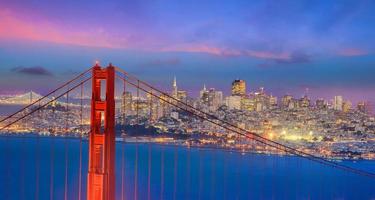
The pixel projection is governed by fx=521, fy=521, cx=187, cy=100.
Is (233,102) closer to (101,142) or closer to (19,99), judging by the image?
(19,99)

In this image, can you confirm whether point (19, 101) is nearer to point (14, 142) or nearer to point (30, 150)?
point (30, 150)

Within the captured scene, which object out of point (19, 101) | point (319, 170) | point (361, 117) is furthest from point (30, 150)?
point (361, 117)

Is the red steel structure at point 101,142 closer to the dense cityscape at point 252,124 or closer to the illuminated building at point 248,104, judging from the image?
the dense cityscape at point 252,124

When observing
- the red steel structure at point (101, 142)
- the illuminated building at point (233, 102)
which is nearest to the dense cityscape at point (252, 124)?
the illuminated building at point (233, 102)

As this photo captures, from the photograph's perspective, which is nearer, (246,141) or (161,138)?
(161,138)

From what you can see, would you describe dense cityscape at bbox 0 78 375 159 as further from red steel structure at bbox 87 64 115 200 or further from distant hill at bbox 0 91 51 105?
red steel structure at bbox 87 64 115 200

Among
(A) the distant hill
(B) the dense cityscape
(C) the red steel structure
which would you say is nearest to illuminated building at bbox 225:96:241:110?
(B) the dense cityscape
